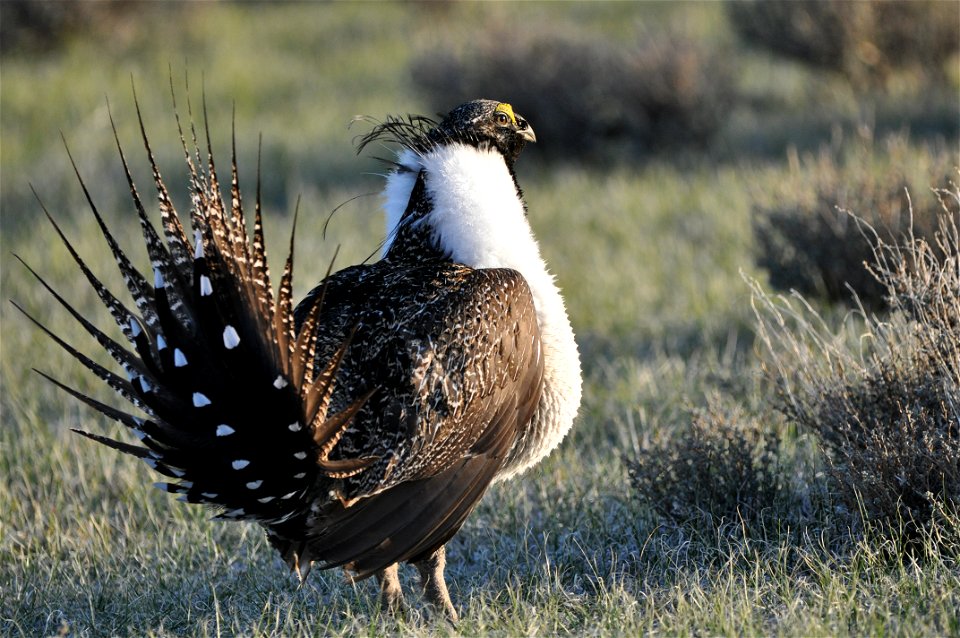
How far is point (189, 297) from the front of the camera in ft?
9.64

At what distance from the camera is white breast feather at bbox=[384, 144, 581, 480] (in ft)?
11.5

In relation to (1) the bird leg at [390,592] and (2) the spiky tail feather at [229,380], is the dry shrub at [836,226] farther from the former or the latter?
(2) the spiky tail feather at [229,380]

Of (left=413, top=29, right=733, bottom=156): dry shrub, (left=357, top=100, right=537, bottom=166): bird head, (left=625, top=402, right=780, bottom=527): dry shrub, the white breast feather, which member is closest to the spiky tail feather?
the white breast feather

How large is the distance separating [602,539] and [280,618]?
109cm

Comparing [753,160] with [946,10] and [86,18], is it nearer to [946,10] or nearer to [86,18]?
[946,10]

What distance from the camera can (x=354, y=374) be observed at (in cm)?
321

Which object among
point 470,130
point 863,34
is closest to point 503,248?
point 470,130

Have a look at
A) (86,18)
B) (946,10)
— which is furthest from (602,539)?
(86,18)

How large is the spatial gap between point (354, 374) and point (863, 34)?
27.9ft

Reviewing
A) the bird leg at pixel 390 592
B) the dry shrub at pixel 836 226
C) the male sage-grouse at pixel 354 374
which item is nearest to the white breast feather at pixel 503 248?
the male sage-grouse at pixel 354 374

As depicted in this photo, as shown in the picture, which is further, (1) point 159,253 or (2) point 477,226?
(2) point 477,226

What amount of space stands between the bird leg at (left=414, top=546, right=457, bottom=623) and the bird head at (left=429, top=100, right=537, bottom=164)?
1.28 meters

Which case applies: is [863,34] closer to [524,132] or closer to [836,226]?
[836,226]

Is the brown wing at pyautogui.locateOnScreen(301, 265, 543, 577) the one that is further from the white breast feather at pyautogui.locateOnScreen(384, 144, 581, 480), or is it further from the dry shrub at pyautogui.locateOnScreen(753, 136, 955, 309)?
the dry shrub at pyautogui.locateOnScreen(753, 136, 955, 309)
